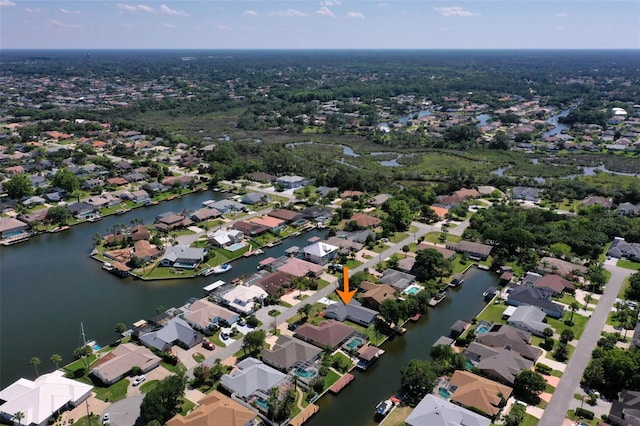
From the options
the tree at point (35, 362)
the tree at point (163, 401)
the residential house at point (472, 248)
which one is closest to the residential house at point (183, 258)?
the tree at point (35, 362)

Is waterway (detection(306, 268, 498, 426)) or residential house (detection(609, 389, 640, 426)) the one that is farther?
waterway (detection(306, 268, 498, 426))

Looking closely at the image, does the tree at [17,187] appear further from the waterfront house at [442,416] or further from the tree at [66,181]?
the waterfront house at [442,416]

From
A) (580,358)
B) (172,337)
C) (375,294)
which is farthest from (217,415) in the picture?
(580,358)

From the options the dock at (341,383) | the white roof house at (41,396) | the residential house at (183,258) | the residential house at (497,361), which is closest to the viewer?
the white roof house at (41,396)

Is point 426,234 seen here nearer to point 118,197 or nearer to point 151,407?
point 151,407

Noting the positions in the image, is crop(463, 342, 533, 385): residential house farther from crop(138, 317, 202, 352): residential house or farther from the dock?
crop(138, 317, 202, 352): residential house

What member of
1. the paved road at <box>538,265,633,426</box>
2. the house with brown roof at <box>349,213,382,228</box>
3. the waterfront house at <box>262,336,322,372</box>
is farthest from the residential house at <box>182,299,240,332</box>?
the paved road at <box>538,265,633,426</box>

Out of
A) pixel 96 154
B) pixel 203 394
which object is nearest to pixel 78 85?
pixel 96 154
